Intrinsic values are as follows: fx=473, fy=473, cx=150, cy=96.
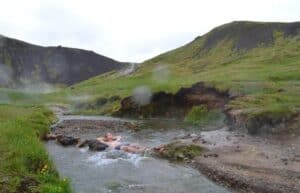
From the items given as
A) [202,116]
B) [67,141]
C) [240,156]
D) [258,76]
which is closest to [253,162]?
[240,156]

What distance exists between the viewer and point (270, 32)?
19750 cm

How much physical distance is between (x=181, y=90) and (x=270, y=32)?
389 feet

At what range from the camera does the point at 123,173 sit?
3681 cm

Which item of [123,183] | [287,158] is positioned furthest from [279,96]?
[123,183]

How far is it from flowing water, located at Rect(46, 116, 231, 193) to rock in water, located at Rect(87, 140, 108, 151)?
80cm

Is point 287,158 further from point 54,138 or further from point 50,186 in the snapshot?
point 54,138

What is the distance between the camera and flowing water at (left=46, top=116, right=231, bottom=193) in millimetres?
32094

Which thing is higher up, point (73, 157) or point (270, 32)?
point (270, 32)

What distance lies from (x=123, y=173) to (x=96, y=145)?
12.4 m

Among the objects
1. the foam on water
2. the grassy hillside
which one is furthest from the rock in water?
the grassy hillside

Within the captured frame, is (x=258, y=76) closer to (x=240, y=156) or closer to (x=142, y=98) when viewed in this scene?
(x=142, y=98)

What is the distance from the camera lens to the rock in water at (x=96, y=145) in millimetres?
47981

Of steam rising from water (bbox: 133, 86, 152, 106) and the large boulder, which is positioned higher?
steam rising from water (bbox: 133, 86, 152, 106)

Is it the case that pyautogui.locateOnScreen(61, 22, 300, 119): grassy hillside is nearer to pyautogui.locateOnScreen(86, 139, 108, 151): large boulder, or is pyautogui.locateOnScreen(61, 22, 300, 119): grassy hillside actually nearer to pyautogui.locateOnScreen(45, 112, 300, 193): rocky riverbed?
pyautogui.locateOnScreen(45, 112, 300, 193): rocky riverbed
